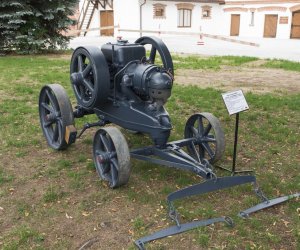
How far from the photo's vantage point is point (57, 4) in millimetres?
15805

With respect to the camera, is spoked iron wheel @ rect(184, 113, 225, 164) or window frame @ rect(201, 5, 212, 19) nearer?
spoked iron wheel @ rect(184, 113, 225, 164)

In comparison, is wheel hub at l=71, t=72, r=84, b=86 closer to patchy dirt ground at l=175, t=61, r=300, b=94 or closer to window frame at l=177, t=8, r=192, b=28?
patchy dirt ground at l=175, t=61, r=300, b=94

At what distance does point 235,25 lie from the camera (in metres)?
36.0

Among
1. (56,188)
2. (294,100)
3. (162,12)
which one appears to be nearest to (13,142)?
(56,188)

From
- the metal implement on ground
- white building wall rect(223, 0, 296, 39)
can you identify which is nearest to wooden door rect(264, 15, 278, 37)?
white building wall rect(223, 0, 296, 39)

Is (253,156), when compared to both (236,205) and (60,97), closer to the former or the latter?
(236,205)

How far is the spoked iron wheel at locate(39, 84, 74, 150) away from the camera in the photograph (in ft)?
16.7

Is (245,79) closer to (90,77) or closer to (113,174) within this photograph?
(90,77)

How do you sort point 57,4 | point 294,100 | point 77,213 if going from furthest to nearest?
point 57,4, point 294,100, point 77,213

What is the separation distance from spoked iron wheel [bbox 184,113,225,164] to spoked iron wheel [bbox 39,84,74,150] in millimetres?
1515

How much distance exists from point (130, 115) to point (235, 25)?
109 feet

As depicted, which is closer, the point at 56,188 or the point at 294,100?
the point at 56,188

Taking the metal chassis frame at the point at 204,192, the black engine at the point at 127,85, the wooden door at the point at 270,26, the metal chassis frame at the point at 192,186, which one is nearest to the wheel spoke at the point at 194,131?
the metal chassis frame at the point at 192,186

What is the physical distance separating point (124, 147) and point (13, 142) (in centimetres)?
233
